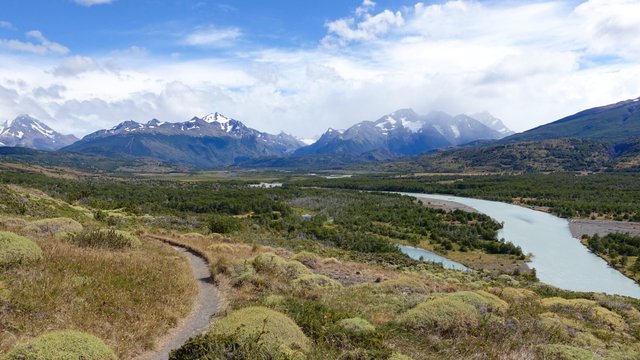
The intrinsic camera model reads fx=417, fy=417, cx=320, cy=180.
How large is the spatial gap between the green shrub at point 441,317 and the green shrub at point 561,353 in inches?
99.9

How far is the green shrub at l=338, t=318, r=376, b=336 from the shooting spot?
38.8 feet

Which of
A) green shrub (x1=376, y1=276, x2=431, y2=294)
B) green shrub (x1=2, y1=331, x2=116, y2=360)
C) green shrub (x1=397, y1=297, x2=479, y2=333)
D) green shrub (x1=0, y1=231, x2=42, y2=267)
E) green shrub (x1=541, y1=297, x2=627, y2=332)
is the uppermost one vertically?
green shrub (x1=0, y1=231, x2=42, y2=267)

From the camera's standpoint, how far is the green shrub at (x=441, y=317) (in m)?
14.7

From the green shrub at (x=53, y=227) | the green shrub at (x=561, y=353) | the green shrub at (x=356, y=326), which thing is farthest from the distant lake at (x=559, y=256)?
the green shrub at (x=53, y=227)

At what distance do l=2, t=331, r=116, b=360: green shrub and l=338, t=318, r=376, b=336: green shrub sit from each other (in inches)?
238

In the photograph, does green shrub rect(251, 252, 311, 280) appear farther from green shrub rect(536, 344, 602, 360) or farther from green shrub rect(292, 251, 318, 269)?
green shrub rect(536, 344, 602, 360)

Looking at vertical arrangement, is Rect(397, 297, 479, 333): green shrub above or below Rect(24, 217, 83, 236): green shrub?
below

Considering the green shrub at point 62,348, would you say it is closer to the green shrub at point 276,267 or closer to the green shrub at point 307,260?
the green shrub at point 276,267

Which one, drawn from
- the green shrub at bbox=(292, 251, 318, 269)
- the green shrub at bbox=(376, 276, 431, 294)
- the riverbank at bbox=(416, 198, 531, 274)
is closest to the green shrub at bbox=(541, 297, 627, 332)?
the green shrub at bbox=(376, 276, 431, 294)

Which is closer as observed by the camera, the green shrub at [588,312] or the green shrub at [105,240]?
the green shrub at [105,240]

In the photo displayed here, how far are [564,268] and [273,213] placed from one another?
69373 mm

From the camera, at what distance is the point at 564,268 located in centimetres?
6925

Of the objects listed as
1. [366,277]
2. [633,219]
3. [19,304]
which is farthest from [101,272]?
[633,219]

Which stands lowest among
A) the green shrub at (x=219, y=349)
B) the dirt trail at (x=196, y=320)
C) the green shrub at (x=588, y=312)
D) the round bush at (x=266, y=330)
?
the green shrub at (x=588, y=312)
